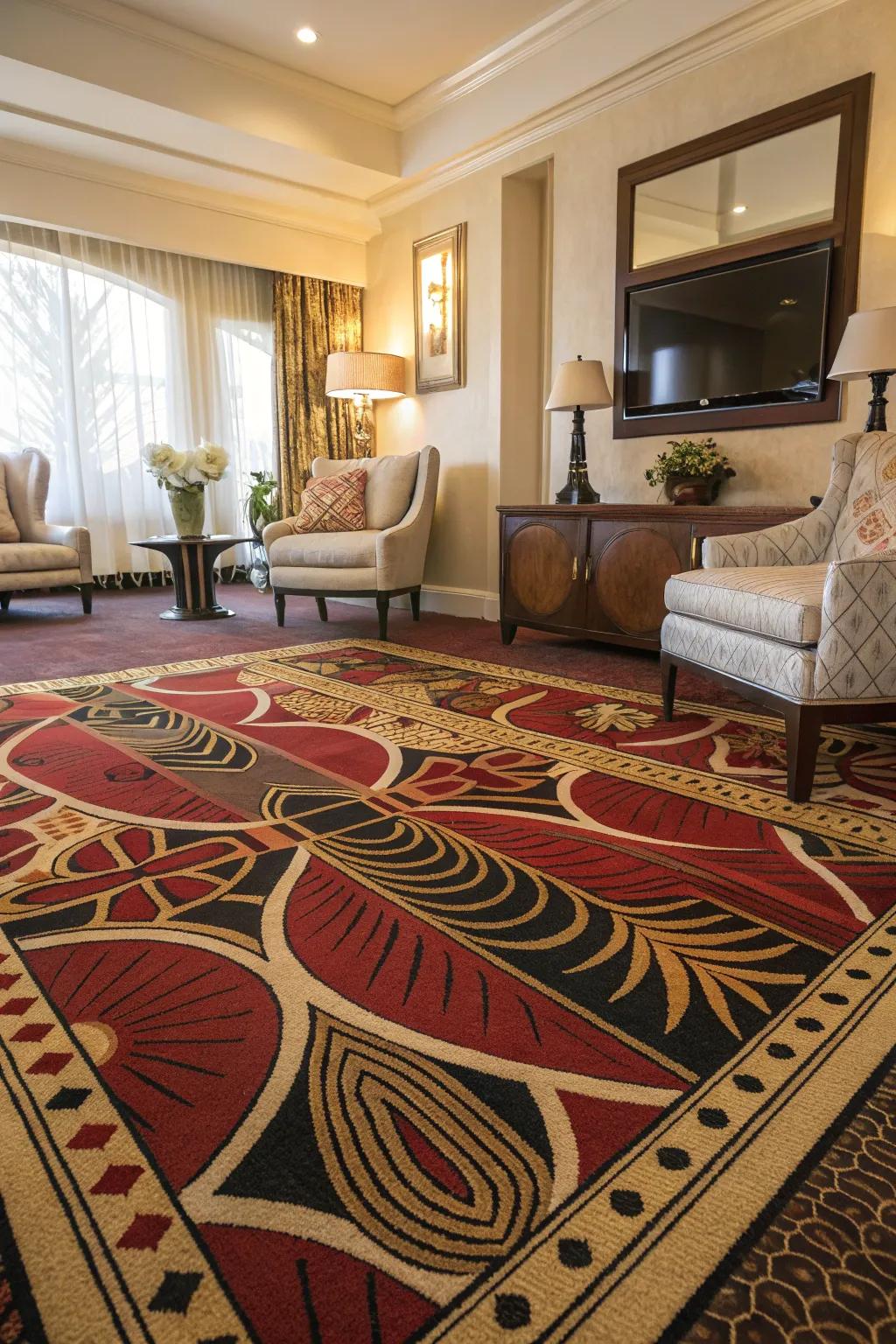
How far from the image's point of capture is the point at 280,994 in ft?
3.63

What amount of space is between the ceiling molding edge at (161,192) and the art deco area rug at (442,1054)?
14.5ft

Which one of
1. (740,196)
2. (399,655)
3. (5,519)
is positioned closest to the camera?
(740,196)

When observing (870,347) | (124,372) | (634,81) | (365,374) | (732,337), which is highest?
(634,81)

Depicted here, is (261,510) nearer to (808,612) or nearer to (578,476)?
(578,476)

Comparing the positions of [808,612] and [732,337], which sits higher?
[732,337]

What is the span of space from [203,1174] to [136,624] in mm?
3936

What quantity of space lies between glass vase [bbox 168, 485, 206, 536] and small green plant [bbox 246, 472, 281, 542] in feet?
4.73

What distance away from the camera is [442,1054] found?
38.5 inches

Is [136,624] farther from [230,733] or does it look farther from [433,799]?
[433,799]

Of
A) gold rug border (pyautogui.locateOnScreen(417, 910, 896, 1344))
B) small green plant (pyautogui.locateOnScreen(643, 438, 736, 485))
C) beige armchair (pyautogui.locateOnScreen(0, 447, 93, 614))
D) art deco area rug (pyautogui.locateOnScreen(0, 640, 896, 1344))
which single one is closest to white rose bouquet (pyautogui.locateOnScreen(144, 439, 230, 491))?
beige armchair (pyautogui.locateOnScreen(0, 447, 93, 614))

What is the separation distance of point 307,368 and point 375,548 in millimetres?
2781

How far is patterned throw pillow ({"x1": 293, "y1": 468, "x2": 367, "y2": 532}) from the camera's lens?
4465 mm

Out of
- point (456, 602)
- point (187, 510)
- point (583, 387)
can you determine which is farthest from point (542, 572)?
point (187, 510)

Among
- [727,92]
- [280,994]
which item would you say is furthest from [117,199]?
[280,994]
